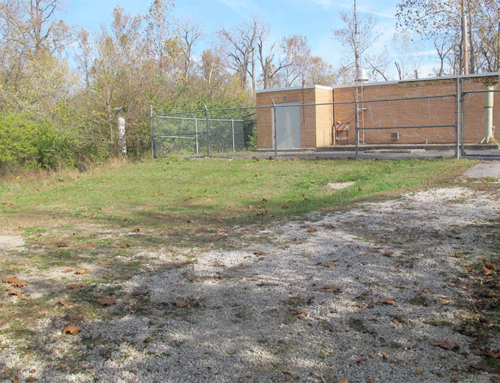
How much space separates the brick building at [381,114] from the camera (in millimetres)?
19656

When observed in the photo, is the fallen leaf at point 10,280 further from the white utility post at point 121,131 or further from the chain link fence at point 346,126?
the white utility post at point 121,131

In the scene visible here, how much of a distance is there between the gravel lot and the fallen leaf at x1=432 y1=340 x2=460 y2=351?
0.02 meters

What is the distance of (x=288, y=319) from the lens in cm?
376

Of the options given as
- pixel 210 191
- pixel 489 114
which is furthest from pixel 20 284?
pixel 489 114

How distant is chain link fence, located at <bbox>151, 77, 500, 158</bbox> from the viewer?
19.4 metres

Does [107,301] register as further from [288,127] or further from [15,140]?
[288,127]

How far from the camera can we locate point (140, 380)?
291cm

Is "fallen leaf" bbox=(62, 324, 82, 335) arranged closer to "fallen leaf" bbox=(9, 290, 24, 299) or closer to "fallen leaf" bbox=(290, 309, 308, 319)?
"fallen leaf" bbox=(9, 290, 24, 299)

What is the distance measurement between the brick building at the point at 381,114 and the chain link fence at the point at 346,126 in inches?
1.5

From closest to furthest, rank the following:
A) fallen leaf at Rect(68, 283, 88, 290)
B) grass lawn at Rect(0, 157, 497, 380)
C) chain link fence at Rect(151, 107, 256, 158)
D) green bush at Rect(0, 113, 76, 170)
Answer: grass lawn at Rect(0, 157, 497, 380) → fallen leaf at Rect(68, 283, 88, 290) → green bush at Rect(0, 113, 76, 170) → chain link fence at Rect(151, 107, 256, 158)

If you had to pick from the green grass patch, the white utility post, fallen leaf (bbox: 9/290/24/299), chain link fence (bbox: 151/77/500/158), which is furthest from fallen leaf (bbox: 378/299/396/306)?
the white utility post

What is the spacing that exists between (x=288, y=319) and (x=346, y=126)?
2058 cm

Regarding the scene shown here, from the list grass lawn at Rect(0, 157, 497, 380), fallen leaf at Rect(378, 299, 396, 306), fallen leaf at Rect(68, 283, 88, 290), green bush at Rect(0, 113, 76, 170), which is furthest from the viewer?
green bush at Rect(0, 113, 76, 170)

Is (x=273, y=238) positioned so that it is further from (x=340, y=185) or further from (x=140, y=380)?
(x=340, y=185)
